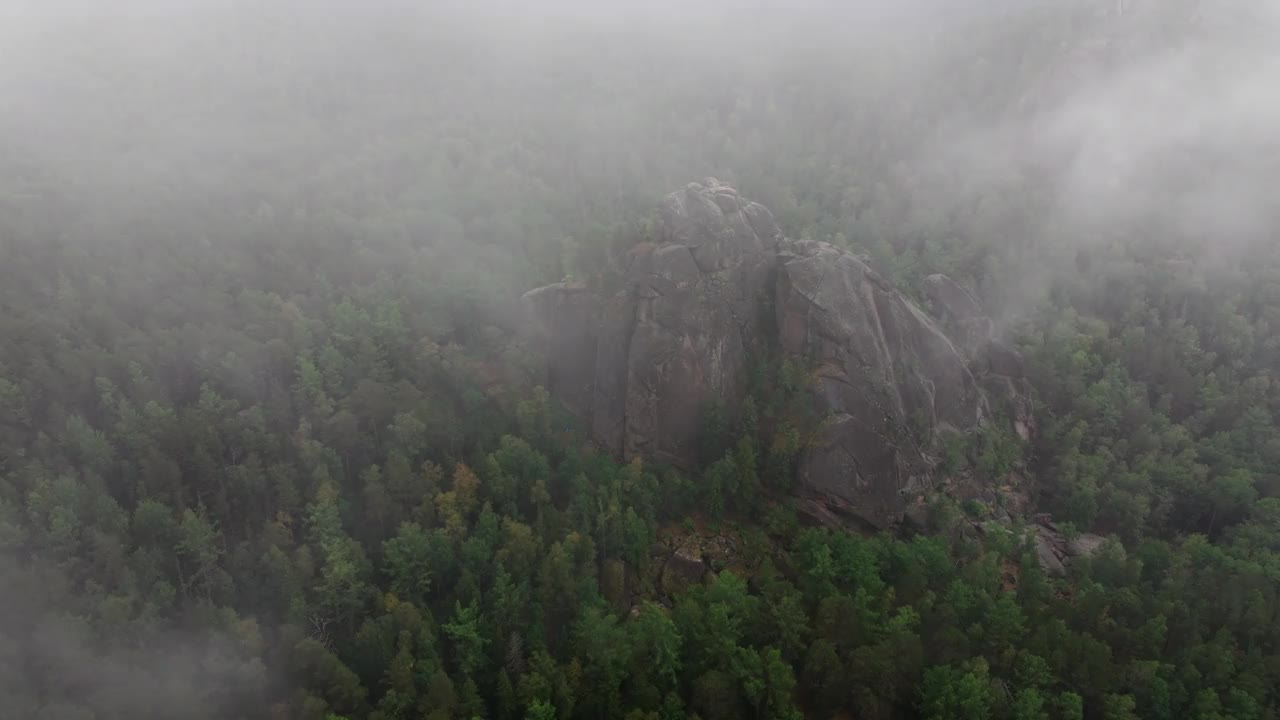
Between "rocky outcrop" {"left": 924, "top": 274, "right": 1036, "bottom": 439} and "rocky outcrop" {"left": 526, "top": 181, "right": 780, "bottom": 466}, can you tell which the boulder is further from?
"rocky outcrop" {"left": 924, "top": 274, "right": 1036, "bottom": 439}

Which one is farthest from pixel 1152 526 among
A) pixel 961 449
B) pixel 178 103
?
pixel 178 103

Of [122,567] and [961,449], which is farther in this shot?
[961,449]

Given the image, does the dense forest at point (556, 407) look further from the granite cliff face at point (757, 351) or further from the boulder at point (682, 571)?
the granite cliff face at point (757, 351)

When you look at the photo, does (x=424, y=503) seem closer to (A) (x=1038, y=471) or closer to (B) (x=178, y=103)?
(A) (x=1038, y=471)

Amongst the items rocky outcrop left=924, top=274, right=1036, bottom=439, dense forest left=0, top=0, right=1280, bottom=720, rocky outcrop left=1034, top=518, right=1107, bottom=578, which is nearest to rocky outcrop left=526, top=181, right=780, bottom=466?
dense forest left=0, top=0, right=1280, bottom=720

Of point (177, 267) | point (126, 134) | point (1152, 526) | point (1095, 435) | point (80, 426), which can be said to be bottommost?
point (1152, 526)

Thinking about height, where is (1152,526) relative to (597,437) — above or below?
below

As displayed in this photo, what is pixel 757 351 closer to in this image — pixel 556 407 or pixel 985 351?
pixel 556 407
